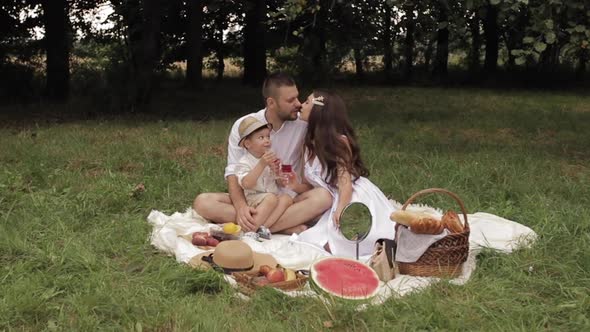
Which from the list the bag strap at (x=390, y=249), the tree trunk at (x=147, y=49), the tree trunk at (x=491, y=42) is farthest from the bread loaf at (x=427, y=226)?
the tree trunk at (x=491, y=42)

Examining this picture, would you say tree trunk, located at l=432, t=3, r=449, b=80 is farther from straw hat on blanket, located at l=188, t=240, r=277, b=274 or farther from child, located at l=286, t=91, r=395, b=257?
straw hat on blanket, located at l=188, t=240, r=277, b=274

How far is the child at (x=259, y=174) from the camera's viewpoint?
4.60 meters

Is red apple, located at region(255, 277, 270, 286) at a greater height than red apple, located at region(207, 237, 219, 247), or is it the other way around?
red apple, located at region(207, 237, 219, 247)

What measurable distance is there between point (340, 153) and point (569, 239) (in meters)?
1.63

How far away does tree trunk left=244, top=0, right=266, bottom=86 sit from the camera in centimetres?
1723

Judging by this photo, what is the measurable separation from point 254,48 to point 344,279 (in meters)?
14.6

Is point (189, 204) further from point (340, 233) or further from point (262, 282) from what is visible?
point (262, 282)

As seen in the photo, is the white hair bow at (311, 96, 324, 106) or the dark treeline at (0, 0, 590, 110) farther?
the dark treeline at (0, 0, 590, 110)

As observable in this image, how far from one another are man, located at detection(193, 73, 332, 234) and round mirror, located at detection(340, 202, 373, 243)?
18 cm

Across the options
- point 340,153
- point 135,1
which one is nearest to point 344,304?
point 340,153

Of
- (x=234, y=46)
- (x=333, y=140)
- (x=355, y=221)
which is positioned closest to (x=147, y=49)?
(x=333, y=140)

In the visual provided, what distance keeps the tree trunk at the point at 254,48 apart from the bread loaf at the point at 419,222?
45.7 feet

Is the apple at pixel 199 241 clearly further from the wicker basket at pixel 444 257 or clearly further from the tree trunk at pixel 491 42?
the tree trunk at pixel 491 42

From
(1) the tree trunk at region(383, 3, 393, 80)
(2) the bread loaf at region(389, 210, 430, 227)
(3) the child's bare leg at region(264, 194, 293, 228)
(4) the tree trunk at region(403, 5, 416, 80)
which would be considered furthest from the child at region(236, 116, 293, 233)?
(4) the tree trunk at region(403, 5, 416, 80)
